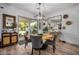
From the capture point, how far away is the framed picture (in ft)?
10.2

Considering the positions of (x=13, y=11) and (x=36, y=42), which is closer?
(x=13, y=11)

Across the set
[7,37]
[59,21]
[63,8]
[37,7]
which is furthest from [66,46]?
[7,37]

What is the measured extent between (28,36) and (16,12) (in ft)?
1.83

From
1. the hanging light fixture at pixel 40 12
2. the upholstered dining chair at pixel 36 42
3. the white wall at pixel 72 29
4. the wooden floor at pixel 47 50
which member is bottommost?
the wooden floor at pixel 47 50

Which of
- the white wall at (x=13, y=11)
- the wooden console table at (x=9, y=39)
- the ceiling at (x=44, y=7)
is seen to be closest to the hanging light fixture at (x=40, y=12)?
the ceiling at (x=44, y=7)

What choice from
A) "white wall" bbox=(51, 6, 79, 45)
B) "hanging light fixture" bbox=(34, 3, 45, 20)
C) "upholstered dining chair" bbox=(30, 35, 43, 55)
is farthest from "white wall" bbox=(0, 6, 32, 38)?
"white wall" bbox=(51, 6, 79, 45)

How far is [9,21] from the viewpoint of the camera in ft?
10.3

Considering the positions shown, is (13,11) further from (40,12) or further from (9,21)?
(40,12)

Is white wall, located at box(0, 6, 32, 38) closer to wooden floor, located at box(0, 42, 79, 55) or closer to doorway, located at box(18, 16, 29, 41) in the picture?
doorway, located at box(18, 16, 29, 41)

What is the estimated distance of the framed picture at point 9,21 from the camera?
3105 mm

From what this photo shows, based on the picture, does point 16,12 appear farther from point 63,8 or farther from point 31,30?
point 63,8

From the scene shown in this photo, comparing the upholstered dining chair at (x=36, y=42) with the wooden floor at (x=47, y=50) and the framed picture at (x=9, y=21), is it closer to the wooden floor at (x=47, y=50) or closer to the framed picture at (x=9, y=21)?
the wooden floor at (x=47, y=50)

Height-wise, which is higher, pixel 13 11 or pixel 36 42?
pixel 13 11

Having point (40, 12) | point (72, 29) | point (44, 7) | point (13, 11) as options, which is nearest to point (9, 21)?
point (13, 11)
